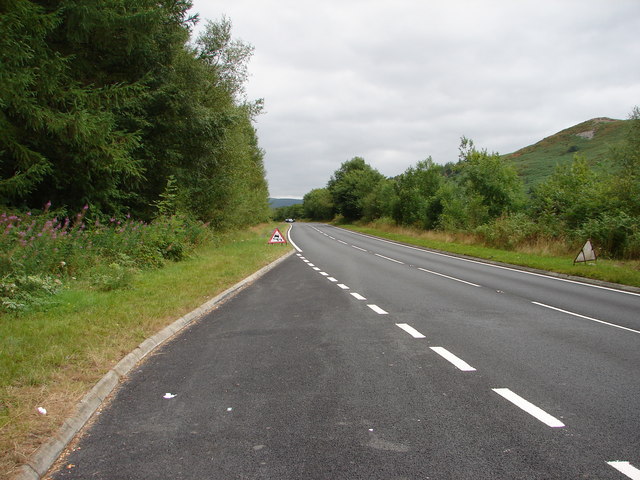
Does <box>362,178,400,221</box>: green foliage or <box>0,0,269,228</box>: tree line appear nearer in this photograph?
<box>0,0,269,228</box>: tree line

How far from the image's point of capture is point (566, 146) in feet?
328

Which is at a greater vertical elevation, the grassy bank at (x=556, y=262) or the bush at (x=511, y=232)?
the bush at (x=511, y=232)

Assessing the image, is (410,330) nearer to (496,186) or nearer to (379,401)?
(379,401)

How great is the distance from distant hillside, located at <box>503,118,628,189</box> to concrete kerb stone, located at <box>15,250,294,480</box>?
71804mm

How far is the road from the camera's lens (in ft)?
10.1

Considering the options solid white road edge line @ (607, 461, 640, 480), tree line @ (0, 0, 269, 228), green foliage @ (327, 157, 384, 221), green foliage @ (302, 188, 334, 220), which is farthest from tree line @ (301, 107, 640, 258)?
green foliage @ (302, 188, 334, 220)

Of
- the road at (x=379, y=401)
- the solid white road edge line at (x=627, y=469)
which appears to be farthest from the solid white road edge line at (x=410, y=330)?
the solid white road edge line at (x=627, y=469)

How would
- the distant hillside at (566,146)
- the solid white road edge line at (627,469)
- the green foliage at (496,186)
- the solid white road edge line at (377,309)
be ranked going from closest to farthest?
the solid white road edge line at (627,469) < the solid white road edge line at (377,309) < the green foliage at (496,186) < the distant hillside at (566,146)

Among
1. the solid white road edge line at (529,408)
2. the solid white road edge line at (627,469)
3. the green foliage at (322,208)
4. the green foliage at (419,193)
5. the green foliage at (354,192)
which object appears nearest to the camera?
the solid white road edge line at (627,469)

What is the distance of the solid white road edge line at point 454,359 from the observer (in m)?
5.09

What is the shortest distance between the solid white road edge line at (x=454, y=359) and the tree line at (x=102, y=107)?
33.3 ft

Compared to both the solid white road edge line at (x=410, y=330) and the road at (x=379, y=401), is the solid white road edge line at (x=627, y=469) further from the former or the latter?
the solid white road edge line at (x=410, y=330)

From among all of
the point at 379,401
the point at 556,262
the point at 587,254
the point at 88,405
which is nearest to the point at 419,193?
the point at 556,262

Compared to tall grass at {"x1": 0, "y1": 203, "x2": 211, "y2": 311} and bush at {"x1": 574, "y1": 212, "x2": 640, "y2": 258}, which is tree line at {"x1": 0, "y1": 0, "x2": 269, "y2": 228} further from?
bush at {"x1": 574, "y1": 212, "x2": 640, "y2": 258}
